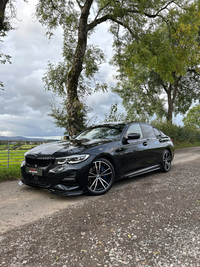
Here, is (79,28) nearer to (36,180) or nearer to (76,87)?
(76,87)

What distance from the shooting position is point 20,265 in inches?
88.6

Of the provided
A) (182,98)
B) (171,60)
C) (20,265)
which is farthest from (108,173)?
(182,98)

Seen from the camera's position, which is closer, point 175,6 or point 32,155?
point 32,155

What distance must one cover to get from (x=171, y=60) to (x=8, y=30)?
373 inches

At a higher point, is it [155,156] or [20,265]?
[155,156]

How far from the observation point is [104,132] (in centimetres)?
555

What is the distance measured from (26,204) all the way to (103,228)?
1.79m

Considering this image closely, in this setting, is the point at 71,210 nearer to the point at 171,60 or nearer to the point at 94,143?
the point at 94,143

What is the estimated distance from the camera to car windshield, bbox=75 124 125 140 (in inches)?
211

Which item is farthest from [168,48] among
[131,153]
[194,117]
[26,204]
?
[194,117]

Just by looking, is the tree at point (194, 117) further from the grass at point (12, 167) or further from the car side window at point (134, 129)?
the grass at point (12, 167)

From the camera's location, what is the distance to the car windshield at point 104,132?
5348 mm

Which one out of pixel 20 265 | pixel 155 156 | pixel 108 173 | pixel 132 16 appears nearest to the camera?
pixel 20 265

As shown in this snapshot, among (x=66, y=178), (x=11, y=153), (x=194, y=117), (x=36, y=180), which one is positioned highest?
(x=194, y=117)
